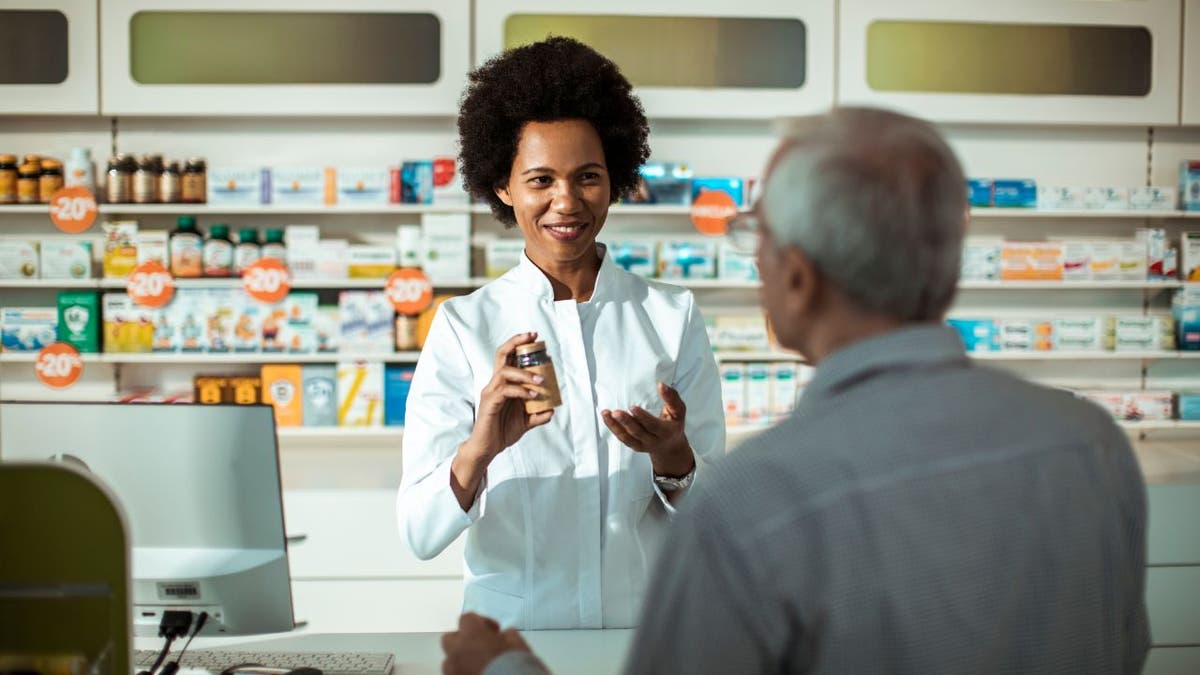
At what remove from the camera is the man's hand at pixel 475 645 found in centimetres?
90

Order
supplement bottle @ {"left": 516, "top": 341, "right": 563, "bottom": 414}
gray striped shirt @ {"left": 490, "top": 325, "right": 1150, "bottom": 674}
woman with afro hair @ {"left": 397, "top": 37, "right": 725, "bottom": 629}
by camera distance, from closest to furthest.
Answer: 1. gray striped shirt @ {"left": 490, "top": 325, "right": 1150, "bottom": 674}
2. supplement bottle @ {"left": 516, "top": 341, "right": 563, "bottom": 414}
3. woman with afro hair @ {"left": 397, "top": 37, "right": 725, "bottom": 629}

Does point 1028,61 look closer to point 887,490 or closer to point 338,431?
point 338,431

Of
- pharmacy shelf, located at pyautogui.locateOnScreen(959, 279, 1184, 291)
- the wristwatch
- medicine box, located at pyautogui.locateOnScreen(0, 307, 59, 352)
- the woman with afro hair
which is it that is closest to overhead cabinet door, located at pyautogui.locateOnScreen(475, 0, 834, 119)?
pharmacy shelf, located at pyautogui.locateOnScreen(959, 279, 1184, 291)

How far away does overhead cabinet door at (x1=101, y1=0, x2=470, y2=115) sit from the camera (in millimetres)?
3666

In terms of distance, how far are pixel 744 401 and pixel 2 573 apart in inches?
121

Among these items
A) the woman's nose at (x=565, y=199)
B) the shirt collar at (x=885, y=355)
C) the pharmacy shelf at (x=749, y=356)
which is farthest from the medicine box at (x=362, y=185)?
the shirt collar at (x=885, y=355)

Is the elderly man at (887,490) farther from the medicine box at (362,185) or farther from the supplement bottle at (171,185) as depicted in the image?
the supplement bottle at (171,185)

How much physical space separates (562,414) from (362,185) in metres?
2.36

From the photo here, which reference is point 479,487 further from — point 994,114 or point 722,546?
point 994,114

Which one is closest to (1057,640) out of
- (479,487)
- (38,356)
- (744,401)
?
(479,487)

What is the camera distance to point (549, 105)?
5.59 feet

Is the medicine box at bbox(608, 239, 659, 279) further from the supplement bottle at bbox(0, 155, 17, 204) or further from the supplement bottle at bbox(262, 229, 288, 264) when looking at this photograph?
the supplement bottle at bbox(0, 155, 17, 204)

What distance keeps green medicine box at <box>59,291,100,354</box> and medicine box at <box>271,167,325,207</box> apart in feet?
2.69

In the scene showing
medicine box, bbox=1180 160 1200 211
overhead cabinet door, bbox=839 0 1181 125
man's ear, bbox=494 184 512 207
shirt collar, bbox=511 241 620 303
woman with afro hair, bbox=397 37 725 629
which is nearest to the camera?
woman with afro hair, bbox=397 37 725 629
